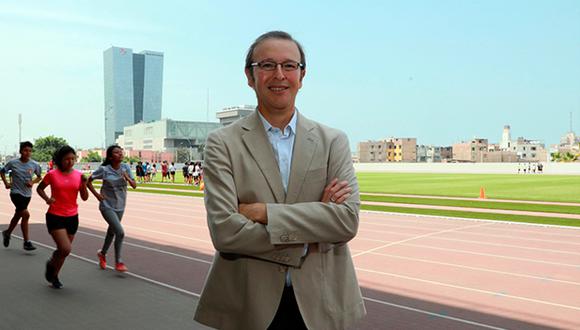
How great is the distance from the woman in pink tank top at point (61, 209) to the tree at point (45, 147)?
4990 inches

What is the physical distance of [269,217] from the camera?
7.17ft

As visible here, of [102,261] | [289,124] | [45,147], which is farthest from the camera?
[45,147]

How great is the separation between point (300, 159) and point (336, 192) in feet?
0.69

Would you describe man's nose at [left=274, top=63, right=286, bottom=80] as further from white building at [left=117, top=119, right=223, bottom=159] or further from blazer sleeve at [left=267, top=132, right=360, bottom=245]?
white building at [left=117, top=119, right=223, bottom=159]

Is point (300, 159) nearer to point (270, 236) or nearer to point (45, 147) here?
point (270, 236)

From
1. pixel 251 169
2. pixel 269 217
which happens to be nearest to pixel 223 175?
pixel 251 169

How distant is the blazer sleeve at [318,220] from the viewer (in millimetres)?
2191

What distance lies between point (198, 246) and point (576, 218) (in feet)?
37.9

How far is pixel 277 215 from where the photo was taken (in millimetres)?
2199

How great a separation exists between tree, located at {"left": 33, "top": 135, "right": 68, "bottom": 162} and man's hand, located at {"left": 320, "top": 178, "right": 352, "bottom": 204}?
133 meters

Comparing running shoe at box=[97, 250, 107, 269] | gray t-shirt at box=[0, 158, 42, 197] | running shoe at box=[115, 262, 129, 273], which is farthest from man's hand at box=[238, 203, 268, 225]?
gray t-shirt at box=[0, 158, 42, 197]

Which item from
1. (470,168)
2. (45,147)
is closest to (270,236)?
(470,168)

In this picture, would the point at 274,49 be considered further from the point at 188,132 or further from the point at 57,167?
the point at 188,132

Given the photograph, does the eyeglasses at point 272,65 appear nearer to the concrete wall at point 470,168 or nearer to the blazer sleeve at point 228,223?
the blazer sleeve at point 228,223
